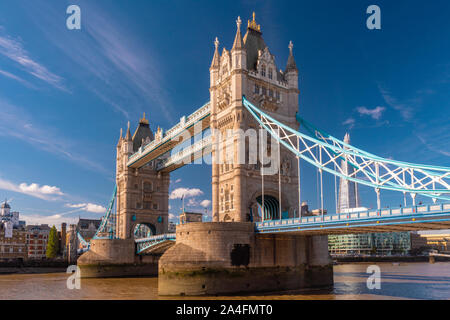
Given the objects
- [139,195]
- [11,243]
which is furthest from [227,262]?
[11,243]

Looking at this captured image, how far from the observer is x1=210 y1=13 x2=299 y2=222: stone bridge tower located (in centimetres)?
4156

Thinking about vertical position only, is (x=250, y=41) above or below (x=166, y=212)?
above

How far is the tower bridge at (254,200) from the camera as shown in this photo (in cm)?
3052

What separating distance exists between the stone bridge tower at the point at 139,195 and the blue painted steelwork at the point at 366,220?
35869 mm

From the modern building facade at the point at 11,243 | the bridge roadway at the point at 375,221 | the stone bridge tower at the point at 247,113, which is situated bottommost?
the modern building facade at the point at 11,243

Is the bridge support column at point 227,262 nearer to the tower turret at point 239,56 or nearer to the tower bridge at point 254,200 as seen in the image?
the tower bridge at point 254,200

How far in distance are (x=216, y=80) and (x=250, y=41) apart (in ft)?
19.3

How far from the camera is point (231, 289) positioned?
111ft

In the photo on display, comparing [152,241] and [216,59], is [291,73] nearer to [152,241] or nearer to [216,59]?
[216,59]

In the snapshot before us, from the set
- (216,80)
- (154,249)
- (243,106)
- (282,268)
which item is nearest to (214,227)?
Result: (282,268)

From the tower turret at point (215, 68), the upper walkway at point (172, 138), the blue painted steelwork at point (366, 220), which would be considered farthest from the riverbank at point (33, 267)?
the blue painted steelwork at point (366, 220)

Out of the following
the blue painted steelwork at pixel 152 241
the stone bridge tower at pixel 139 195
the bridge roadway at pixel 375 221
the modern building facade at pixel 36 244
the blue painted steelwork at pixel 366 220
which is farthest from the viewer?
the modern building facade at pixel 36 244

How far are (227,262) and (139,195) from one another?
124ft
